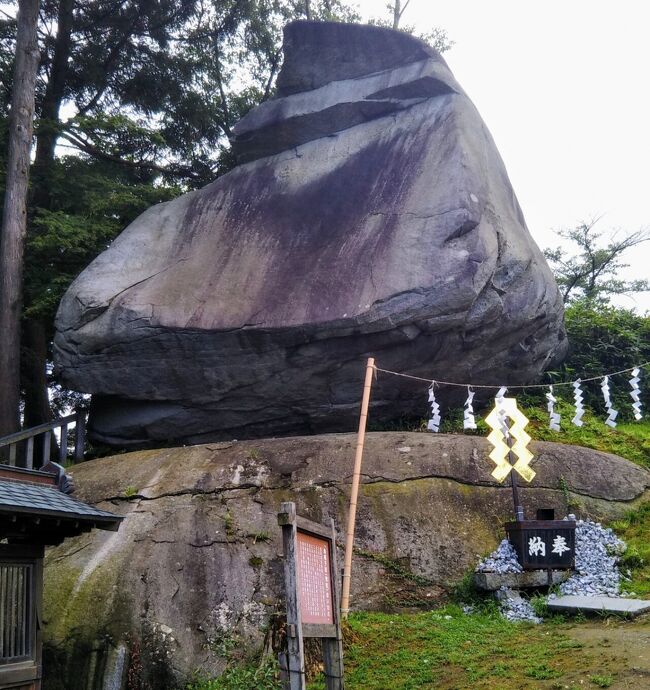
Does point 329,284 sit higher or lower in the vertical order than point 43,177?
lower

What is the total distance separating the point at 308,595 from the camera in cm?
539

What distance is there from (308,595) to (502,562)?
13.2 feet

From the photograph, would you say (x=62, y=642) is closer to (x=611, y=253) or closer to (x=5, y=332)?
(x=5, y=332)

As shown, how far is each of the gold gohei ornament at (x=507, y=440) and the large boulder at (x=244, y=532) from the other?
0.76 metres

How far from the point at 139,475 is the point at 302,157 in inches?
268

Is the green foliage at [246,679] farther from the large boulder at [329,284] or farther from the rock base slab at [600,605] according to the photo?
the large boulder at [329,284]

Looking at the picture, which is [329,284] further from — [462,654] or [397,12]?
[397,12]

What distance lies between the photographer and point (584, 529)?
30.2ft

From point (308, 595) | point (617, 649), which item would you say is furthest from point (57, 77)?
point (617, 649)

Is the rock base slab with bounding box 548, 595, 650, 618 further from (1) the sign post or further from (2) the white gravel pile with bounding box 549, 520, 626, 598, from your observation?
(1) the sign post

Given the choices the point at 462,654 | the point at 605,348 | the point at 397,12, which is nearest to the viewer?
the point at 462,654

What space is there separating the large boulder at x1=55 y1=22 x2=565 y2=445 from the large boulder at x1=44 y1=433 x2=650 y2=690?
110 centimetres

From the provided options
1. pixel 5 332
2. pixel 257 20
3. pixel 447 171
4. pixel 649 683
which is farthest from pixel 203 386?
pixel 257 20

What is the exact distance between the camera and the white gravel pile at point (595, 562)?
830 centimetres
